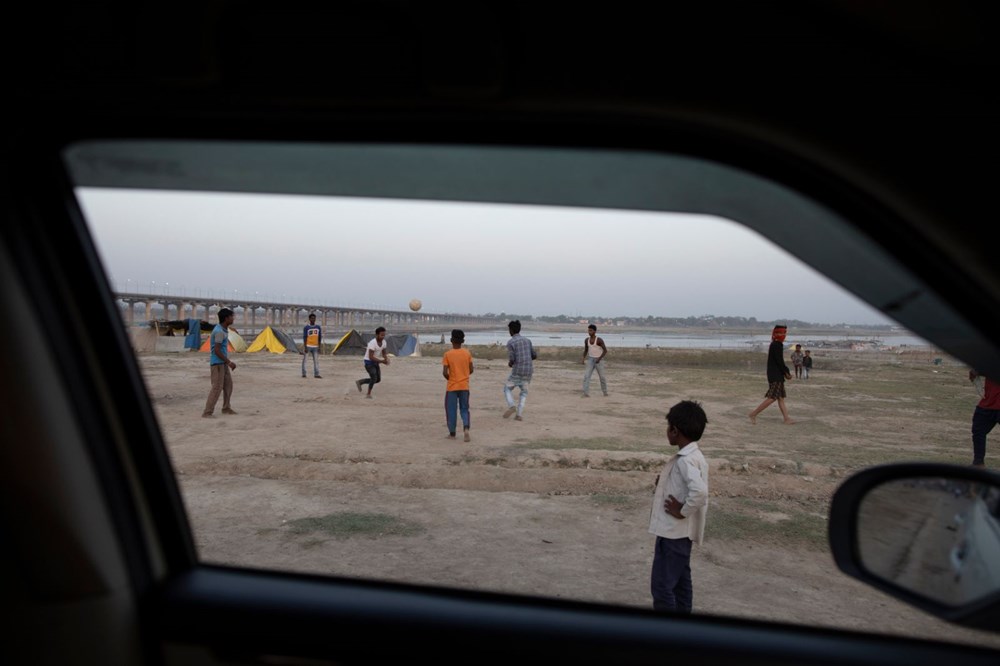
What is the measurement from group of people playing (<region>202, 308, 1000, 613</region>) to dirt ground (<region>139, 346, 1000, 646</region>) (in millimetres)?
530

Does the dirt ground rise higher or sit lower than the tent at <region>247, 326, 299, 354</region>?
lower

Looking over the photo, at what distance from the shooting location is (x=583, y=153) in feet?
4.25

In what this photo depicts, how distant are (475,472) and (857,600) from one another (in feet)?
13.7

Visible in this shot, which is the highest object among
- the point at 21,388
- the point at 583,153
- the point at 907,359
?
the point at 583,153

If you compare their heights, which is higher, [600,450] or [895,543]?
[895,543]

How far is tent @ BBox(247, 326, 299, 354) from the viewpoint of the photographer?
92.3 feet

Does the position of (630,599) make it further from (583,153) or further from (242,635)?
(583,153)

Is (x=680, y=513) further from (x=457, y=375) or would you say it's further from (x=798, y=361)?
(x=798, y=361)

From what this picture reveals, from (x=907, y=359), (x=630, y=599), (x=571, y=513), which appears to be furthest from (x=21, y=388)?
(x=907, y=359)

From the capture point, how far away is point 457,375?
8.77m

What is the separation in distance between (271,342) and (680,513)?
27330 mm

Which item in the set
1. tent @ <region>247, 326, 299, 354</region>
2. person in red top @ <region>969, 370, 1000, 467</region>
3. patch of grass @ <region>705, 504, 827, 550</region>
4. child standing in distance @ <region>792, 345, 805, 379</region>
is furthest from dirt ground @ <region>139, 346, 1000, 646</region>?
tent @ <region>247, 326, 299, 354</region>

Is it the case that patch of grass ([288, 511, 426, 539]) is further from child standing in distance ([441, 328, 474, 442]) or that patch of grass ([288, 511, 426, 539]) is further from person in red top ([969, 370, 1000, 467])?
person in red top ([969, 370, 1000, 467])

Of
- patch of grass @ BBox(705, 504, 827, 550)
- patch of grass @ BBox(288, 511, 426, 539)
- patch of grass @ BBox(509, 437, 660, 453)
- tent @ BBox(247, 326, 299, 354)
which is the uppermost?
tent @ BBox(247, 326, 299, 354)
